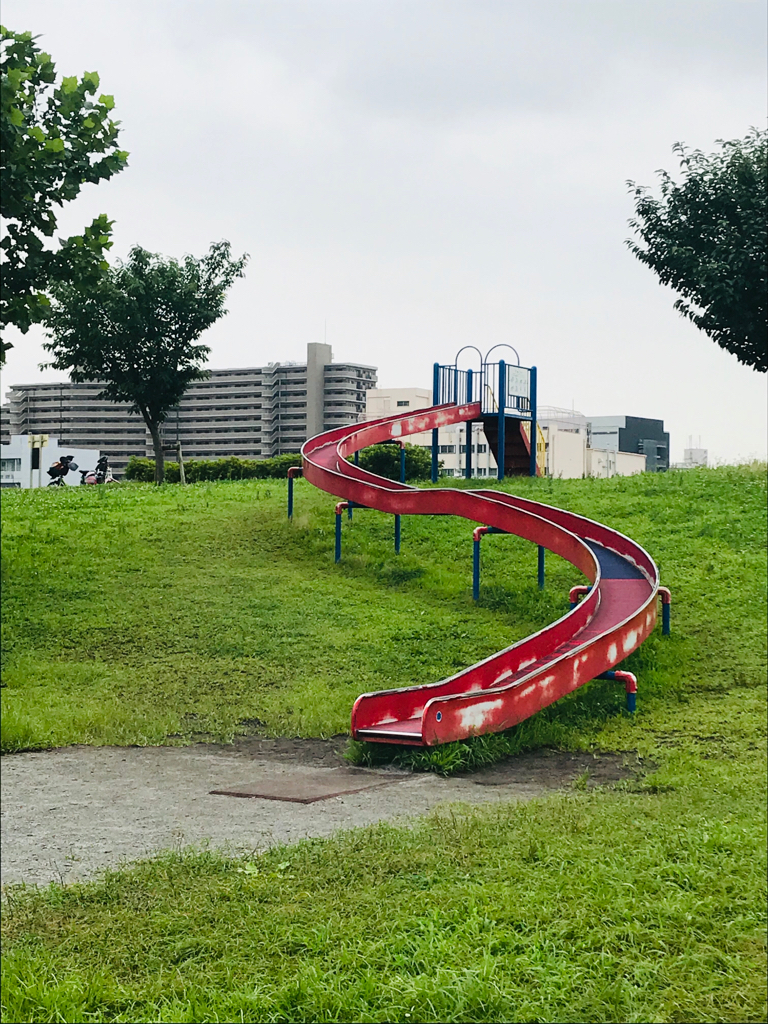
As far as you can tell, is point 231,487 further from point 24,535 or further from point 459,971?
point 459,971

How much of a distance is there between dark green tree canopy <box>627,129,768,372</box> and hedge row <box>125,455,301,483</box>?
14.6 m

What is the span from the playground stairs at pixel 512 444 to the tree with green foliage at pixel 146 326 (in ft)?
30.1

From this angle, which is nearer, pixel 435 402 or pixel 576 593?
pixel 576 593

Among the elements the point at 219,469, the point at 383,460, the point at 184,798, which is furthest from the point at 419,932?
the point at 219,469

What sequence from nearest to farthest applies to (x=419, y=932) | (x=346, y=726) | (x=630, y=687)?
(x=419, y=932), (x=346, y=726), (x=630, y=687)

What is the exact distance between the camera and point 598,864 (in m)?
4.98

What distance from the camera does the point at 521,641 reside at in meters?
9.95

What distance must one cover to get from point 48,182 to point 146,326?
51.2ft

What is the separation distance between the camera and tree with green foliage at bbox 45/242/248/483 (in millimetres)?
27719

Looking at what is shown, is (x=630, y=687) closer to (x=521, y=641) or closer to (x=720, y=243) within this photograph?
(x=521, y=641)

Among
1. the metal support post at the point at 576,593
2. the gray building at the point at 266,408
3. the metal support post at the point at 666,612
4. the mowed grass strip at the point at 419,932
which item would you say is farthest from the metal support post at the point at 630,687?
the gray building at the point at 266,408

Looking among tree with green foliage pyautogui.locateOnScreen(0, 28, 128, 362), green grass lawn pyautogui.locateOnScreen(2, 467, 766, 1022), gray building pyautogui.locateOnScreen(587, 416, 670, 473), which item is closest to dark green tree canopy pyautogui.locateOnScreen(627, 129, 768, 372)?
green grass lawn pyautogui.locateOnScreen(2, 467, 766, 1022)

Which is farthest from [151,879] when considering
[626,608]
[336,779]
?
[626,608]

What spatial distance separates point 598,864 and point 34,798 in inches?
152
